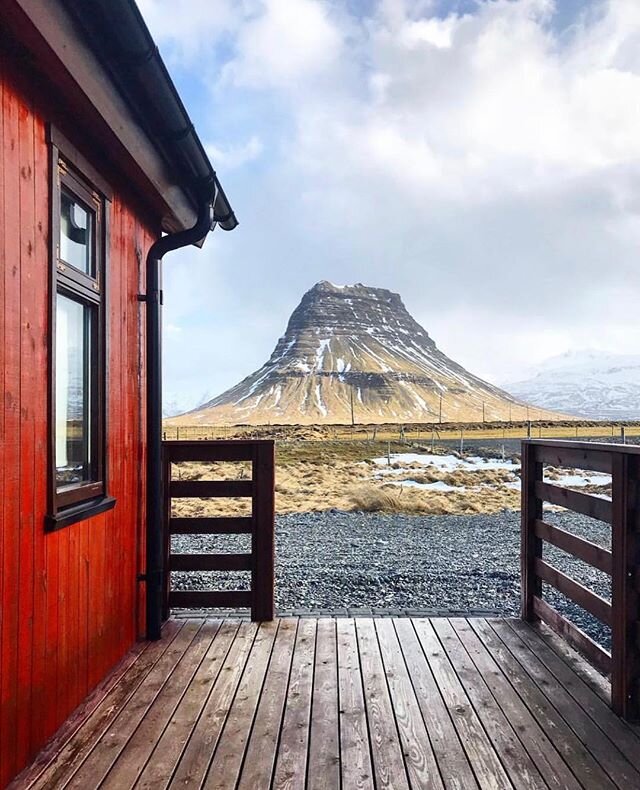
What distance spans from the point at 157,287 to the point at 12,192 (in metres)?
1.31

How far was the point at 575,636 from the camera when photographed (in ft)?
8.41

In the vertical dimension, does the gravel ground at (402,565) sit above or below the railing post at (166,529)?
below

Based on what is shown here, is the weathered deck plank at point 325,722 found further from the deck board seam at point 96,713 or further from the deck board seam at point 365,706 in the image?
the deck board seam at point 96,713

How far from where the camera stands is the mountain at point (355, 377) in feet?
294

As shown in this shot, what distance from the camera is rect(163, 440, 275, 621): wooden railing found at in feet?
10.1

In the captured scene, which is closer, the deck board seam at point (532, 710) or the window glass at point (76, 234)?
the deck board seam at point (532, 710)

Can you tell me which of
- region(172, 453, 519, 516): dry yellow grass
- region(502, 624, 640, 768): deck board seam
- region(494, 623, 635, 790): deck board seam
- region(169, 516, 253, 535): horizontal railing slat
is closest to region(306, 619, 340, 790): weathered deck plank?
region(169, 516, 253, 535): horizontal railing slat

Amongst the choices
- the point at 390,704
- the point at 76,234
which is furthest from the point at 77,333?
the point at 390,704

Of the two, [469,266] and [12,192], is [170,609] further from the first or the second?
[469,266]

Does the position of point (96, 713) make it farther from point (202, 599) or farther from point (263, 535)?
point (263, 535)

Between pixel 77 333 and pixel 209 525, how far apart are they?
141cm

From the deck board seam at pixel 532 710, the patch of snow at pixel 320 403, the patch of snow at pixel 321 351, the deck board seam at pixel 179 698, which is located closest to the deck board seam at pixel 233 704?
the deck board seam at pixel 179 698

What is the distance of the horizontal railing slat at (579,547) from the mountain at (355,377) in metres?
75.3

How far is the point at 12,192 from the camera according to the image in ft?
5.51
